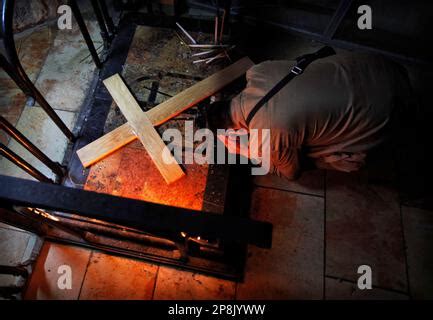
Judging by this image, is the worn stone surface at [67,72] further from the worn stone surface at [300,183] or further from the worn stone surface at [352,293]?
the worn stone surface at [352,293]

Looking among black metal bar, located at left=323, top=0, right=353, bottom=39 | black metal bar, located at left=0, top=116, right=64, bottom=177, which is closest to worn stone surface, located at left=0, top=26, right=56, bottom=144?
black metal bar, located at left=0, top=116, right=64, bottom=177

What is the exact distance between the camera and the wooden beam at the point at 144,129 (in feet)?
8.84

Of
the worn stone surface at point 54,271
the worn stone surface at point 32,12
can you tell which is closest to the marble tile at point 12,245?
the worn stone surface at point 54,271

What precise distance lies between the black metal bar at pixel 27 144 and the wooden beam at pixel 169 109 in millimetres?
244

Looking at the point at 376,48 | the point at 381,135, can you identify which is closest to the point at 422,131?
the point at 376,48

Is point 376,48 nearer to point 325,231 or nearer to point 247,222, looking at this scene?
point 325,231

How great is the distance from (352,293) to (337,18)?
10.3ft

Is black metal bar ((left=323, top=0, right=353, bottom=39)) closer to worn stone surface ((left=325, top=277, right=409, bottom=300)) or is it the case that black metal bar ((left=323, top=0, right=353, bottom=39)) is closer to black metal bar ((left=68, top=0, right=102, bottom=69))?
black metal bar ((left=68, top=0, right=102, bottom=69))

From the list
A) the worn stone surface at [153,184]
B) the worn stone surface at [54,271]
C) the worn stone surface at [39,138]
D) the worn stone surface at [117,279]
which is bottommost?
the worn stone surface at [117,279]

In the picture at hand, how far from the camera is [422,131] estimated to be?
323cm

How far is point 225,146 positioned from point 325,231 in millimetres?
1332

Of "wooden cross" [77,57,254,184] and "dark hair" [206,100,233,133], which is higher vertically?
"dark hair" [206,100,233,133]

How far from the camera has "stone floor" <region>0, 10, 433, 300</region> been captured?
2.62 meters

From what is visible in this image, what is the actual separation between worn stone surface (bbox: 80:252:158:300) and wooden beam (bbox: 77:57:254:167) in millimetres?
979
